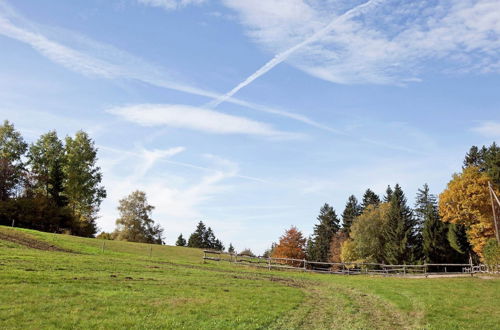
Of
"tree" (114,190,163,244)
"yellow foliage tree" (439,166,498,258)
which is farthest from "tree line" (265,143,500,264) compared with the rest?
"tree" (114,190,163,244)

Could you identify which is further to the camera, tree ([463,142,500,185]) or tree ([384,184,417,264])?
tree ([384,184,417,264])

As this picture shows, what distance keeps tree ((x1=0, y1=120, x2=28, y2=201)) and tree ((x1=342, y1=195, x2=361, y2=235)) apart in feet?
280

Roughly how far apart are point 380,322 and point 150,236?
269ft

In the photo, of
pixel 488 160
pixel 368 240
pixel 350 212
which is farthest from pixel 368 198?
pixel 488 160

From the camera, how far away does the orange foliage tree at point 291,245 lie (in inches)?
3639

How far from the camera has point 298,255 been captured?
306 ft

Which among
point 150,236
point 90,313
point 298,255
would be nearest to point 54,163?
point 150,236

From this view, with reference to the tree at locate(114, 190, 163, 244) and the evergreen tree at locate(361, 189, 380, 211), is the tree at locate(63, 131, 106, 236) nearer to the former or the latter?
the tree at locate(114, 190, 163, 244)

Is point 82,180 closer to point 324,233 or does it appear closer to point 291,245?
point 291,245

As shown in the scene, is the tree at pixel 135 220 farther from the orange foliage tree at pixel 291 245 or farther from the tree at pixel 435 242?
the tree at pixel 435 242

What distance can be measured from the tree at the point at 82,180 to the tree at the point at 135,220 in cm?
764

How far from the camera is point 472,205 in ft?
191

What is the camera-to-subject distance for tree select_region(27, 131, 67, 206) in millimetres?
79125

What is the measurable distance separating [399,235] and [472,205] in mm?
25724
